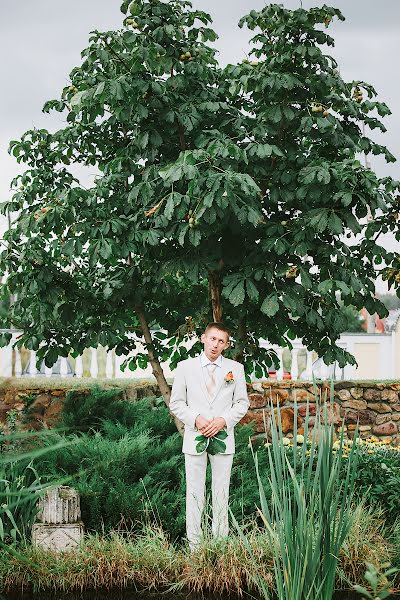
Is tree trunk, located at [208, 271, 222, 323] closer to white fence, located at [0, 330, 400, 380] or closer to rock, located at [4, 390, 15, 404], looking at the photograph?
white fence, located at [0, 330, 400, 380]

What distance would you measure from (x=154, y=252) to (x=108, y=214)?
49 centimetres

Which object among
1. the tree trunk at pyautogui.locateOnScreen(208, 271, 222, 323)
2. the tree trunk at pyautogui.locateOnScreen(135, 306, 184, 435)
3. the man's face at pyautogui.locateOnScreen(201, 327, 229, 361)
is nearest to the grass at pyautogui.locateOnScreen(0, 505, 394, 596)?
the man's face at pyautogui.locateOnScreen(201, 327, 229, 361)

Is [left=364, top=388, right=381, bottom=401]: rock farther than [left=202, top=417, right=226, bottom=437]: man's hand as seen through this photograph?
Yes

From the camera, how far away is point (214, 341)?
484 cm

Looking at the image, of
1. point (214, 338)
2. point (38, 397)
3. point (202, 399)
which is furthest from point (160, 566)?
point (38, 397)

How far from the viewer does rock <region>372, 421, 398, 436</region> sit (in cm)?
930

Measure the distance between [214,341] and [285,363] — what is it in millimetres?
5304

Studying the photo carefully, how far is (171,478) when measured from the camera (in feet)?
19.7

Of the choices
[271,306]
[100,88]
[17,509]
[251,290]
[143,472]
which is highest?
[100,88]

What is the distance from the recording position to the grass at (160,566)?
4.49m

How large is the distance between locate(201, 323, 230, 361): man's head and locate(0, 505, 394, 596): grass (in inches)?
41.6

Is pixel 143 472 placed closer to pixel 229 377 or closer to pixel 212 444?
pixel 212 444

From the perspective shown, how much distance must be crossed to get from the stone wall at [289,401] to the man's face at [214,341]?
10.5 ft

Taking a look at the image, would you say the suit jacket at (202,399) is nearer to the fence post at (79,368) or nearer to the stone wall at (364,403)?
the stone wall at (364,403)
